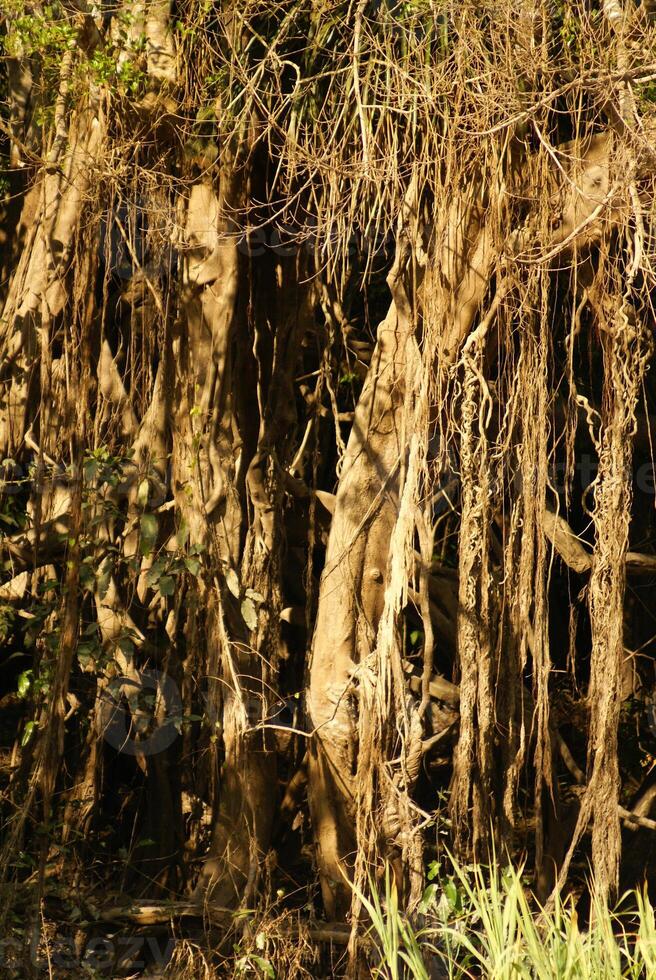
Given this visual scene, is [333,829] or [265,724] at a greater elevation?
[265,724]

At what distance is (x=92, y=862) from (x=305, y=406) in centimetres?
184

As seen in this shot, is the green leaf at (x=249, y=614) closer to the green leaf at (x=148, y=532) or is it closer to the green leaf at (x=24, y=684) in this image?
the green leaf at (x=148, y=532)

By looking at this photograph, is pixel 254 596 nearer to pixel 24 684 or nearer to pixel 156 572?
pixel 156 572

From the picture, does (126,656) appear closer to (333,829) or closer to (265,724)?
(265,724)

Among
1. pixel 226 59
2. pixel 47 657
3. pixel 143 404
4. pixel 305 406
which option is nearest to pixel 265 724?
pixel 47 657

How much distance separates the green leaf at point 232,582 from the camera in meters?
3.45

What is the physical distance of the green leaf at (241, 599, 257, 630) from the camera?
11.3ft

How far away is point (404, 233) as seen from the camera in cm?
319

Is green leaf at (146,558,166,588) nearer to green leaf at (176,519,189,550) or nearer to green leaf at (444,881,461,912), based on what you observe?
green leaf at (176,519,189,550)

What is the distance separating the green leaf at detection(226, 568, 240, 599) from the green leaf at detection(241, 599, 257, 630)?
0.04m

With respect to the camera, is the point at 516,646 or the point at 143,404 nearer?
the point at 516,646

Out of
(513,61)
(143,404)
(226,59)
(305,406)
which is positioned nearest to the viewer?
(513,61)

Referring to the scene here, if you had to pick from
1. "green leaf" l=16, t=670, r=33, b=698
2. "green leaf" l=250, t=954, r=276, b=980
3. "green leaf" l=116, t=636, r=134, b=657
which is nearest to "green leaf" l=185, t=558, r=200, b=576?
"green leaf" l=116, t=636, r=134, b=657

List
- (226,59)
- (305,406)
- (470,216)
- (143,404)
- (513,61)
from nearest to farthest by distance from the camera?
1. (513,61)
2. (470,216)
3. (226,59)
4. (143,404)
5. (305,406)
